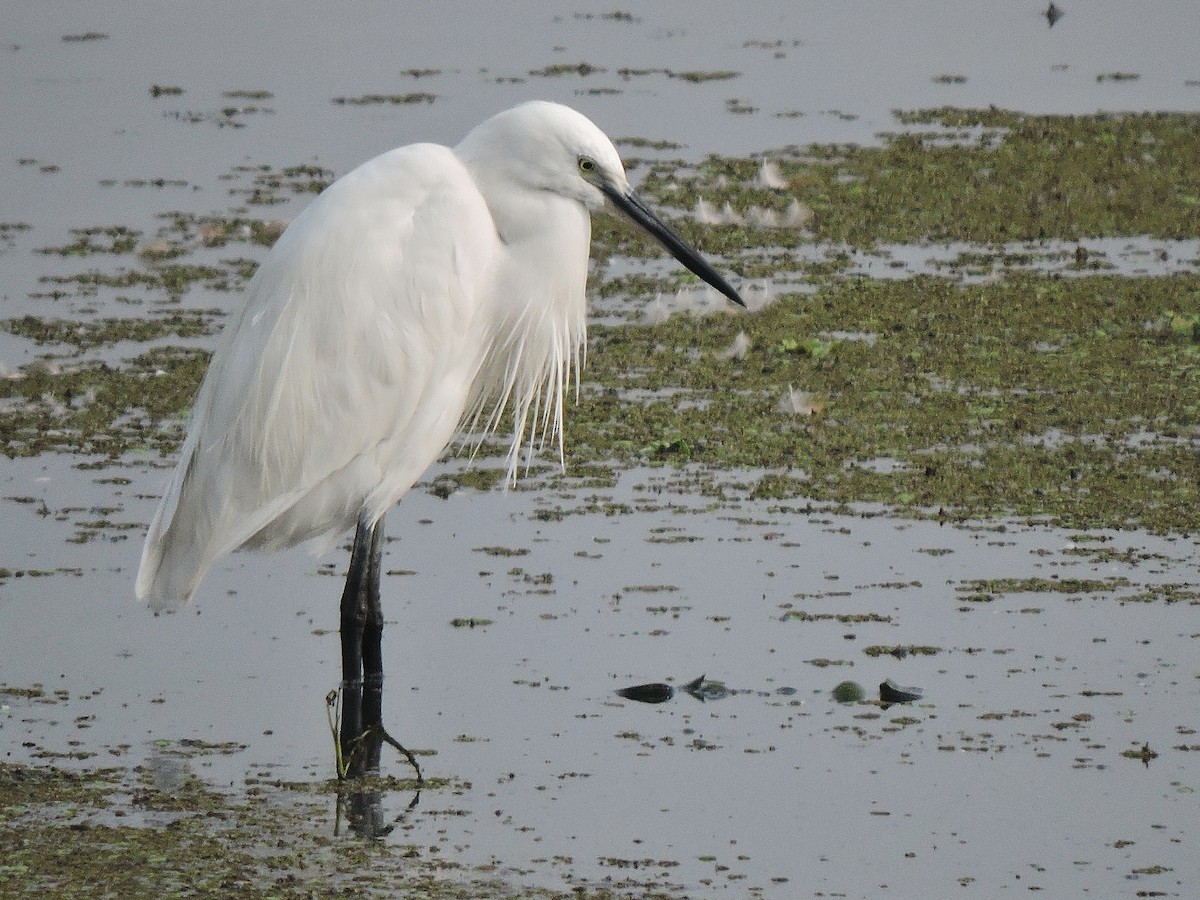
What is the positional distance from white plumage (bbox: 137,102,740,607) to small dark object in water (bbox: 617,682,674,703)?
2.43 feet

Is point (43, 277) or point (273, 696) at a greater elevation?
point (43, 277)

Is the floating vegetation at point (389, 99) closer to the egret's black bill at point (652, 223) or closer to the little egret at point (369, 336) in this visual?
the egret's black bill at point (652, 223)

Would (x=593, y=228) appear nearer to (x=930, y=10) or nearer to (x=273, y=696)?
(x=273, y=696)

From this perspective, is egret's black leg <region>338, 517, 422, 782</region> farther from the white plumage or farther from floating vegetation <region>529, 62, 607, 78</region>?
floating vegetation <region>529, 62, 607, 78</region>

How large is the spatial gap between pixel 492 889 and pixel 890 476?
282 centimetres

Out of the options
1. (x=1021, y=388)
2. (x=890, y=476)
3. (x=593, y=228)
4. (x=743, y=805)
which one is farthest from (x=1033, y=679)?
(x=593, y=228)

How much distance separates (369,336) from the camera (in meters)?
5.04

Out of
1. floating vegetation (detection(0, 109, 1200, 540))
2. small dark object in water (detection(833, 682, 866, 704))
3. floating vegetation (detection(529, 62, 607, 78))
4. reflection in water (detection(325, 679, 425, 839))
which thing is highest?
floating vegetation (detection(529, 62, 607, 78))

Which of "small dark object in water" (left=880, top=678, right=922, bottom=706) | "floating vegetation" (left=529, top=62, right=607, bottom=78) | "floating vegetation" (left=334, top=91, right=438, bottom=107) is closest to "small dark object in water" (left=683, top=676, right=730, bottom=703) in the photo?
"small dark object in water" (left=880, top=678, right=922, bottom=706)

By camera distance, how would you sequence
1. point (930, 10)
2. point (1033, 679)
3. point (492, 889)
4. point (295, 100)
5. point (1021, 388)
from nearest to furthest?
point (492, 889) < point (1033, 679) < point (1021, 388) < point (295, 100) < point (930, 10)

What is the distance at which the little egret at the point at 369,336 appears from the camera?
5.00 m

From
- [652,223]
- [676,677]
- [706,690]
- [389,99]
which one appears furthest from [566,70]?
[706,690]

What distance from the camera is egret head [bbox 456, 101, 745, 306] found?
16.4ft

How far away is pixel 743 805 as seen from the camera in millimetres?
4422
